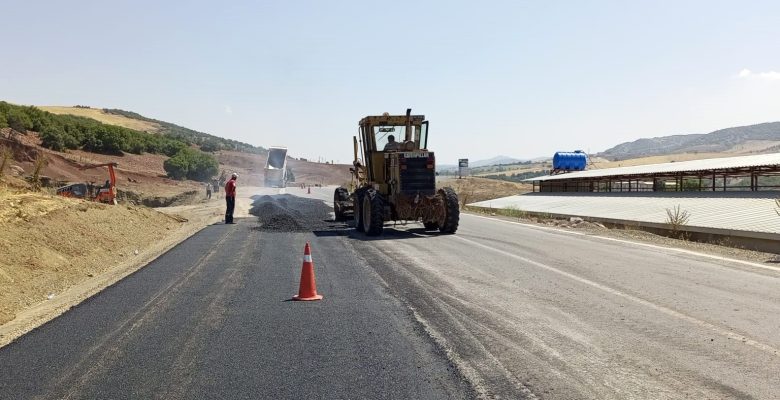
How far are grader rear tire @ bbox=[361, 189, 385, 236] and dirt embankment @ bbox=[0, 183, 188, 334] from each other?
5718 millimetres

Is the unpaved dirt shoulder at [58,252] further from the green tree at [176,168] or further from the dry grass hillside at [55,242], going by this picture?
the green tree at [176,168]

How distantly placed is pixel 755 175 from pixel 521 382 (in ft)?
77.5

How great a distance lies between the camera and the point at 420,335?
20.8 feet

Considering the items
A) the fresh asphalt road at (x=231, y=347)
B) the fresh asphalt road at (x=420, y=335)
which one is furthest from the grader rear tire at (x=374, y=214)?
the fresh asphalt road at (x=231, y=347)

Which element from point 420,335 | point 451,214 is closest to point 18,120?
point 451,214

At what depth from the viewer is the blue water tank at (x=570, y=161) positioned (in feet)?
189

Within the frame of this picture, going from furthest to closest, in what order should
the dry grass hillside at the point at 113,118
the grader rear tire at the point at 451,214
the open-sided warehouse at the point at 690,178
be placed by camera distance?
the dry grass hillside at the point at 113,118, the open-sided warehouse at the point at 690,178, the grader rear tire at the point at 451,214

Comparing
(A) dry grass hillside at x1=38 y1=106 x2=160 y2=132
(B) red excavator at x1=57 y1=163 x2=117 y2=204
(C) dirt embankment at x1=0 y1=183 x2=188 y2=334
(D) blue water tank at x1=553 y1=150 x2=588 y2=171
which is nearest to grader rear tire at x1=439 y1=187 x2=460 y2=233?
(C) dirt embankment at x1=0 y1=183 x2=188 y2=334

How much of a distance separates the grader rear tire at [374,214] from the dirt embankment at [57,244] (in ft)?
18.8

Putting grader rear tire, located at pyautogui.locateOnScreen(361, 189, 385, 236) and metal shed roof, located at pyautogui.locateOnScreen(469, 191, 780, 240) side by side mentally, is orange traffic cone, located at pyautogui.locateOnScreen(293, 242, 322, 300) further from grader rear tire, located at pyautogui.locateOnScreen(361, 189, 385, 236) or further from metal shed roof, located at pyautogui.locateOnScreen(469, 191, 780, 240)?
metal shed roof, located at pyautogui.locateOnScreen(469, 191, 780, 240)

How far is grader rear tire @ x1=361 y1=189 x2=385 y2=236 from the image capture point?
16906 mm

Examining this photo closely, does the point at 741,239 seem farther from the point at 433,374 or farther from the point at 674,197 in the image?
the point at 433,374

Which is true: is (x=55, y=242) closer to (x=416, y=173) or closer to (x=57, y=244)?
(x=57, y=244)

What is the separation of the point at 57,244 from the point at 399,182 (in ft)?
28.4
